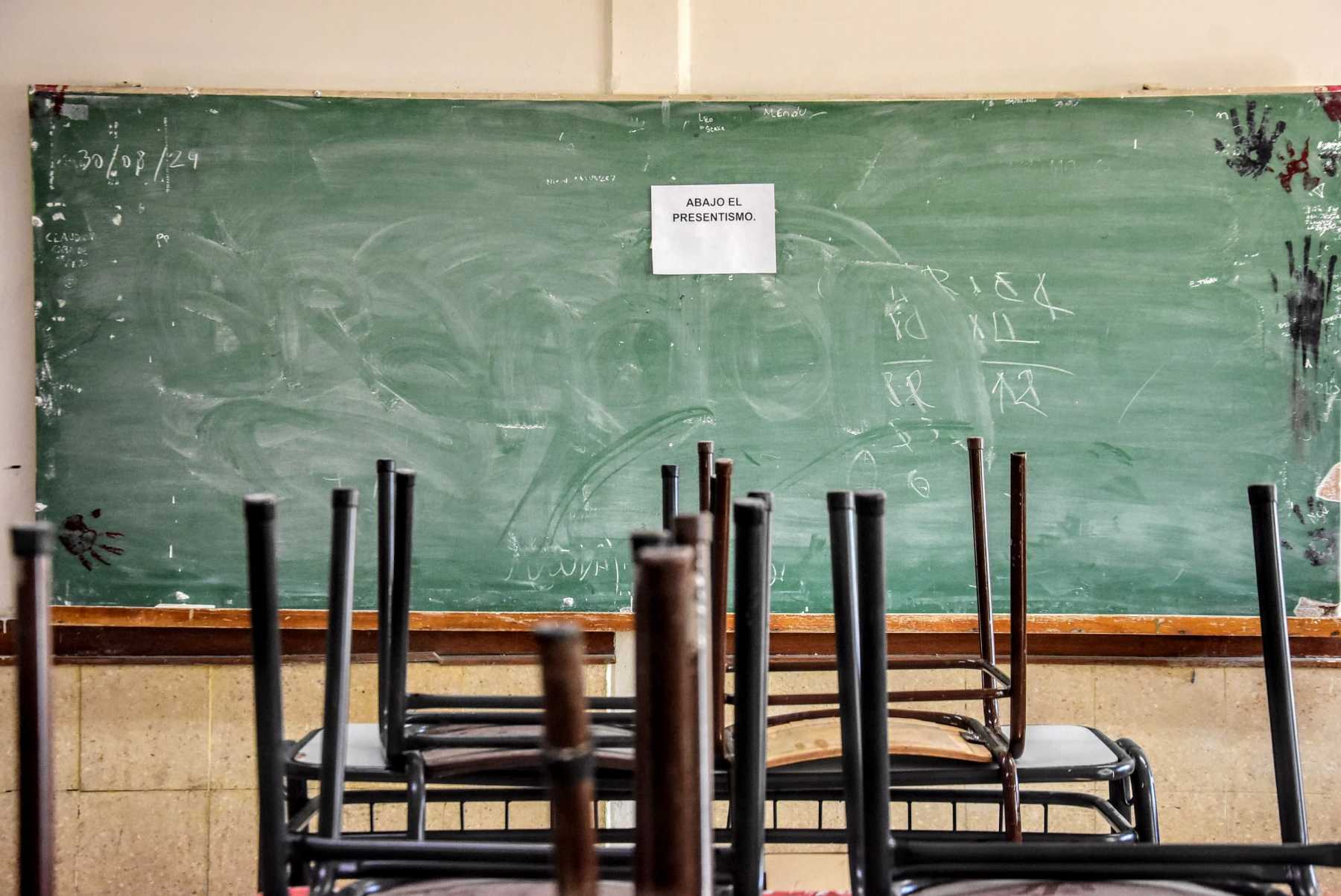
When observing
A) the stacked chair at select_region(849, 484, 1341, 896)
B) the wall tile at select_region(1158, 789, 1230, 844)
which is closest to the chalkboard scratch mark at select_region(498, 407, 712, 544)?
the wall tile at select_region(1158, 789, 1230, 844)

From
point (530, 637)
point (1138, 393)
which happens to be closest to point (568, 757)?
point (530, 637)

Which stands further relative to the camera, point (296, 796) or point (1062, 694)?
point (1062, 694)

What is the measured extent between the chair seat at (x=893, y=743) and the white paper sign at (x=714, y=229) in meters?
1.25

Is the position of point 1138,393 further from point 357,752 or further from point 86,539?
point 86,539

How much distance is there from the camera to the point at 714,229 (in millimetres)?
2457

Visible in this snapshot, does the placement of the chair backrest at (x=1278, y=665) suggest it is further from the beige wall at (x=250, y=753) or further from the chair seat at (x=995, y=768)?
the beige wall at (x=250, y=753)

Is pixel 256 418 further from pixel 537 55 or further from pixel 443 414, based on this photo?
pixel 537 55

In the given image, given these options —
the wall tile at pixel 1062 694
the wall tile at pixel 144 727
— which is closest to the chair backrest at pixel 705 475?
the wall tile at pixel 1062 694

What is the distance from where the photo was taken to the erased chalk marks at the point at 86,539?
2424mm

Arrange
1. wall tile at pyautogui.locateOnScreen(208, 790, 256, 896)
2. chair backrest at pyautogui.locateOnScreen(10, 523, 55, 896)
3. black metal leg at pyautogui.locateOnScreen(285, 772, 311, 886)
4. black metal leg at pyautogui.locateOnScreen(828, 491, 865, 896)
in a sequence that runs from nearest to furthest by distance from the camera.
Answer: chair backrest at pyautogui.locateOnScreen(10, 523, 55, 896), black metal leg at pyautogui.locateOnScreen(828, 491, 865, 896), black metal leg at pyautogui.locateOnScreen(285, 772, 311, 886), wall tile at pyautogui.locateOnScreen(208, 790, 256, 896)

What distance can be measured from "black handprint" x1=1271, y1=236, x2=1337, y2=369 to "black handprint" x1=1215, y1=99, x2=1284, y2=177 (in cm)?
20

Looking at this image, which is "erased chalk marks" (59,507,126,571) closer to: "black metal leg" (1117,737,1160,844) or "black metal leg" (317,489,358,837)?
"black metal leg" (317,489,358,837)

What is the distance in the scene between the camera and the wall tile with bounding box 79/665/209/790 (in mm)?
2459

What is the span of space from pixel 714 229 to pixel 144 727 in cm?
193
